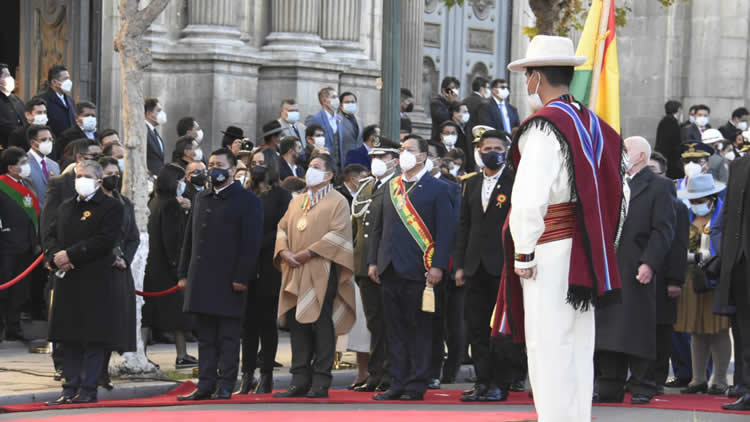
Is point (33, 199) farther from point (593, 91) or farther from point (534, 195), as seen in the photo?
point (534, 195)

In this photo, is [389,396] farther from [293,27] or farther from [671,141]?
[671,141]

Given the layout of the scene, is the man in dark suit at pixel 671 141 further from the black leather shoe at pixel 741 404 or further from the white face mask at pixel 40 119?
the black leather shoe at pixel 741 404

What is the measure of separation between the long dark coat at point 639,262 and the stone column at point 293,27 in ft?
29.7

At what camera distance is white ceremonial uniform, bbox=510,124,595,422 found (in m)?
8.00

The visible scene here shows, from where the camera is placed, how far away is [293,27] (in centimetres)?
2059

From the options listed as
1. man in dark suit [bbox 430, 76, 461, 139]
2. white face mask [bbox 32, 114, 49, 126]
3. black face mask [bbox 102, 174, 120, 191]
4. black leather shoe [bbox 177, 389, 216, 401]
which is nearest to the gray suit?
white face mask [bbox 32, 114, 49, 126]

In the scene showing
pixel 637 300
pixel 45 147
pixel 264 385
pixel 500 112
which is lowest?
pixel 264 385

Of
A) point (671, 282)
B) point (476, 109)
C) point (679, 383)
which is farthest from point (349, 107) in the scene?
point (671, 282)

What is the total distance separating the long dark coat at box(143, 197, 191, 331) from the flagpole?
13.7 ft

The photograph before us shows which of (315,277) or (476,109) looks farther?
(476,109)

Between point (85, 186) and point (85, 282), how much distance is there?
73cm

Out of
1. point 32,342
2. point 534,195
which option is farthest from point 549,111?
point 32,342

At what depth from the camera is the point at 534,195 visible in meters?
7.98

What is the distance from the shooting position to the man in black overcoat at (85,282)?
11.5m
